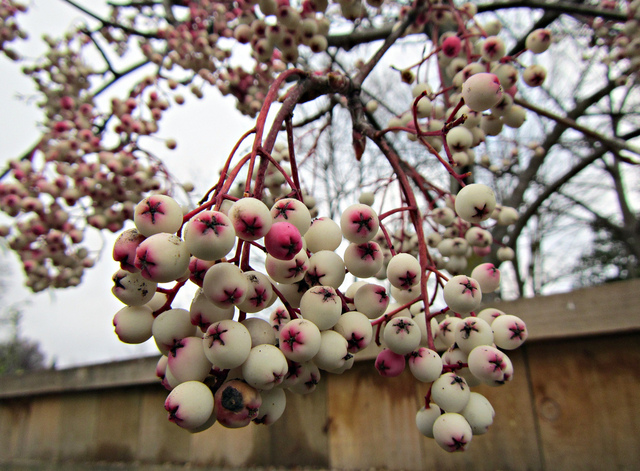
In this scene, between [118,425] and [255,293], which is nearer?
[255,293]

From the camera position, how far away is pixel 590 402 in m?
0.95

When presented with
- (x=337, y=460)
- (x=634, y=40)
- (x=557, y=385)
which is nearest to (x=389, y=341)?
(x=557, y=385)

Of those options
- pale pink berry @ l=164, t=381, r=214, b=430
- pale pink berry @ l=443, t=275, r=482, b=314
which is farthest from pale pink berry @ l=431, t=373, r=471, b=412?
pale pink berry @ l=164, t=381, r=214, b=430

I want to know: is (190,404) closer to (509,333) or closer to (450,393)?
(450,393)

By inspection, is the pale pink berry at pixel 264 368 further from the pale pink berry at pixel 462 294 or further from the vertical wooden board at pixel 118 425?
the vertical wooden board at pixel 118 425

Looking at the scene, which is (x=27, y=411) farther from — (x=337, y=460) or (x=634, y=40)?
(x=634, y=40)

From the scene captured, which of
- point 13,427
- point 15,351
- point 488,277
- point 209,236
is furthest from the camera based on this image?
point 15,351

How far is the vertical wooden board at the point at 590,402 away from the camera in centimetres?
90

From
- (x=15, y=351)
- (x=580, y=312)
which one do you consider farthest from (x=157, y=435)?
(x=15, y=351)

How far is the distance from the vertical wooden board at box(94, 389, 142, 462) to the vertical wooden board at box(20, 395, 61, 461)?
0.28 meters

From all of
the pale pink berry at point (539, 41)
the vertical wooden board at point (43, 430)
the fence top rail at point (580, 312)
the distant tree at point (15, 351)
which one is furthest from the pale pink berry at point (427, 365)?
the distant tree at point (15, 351)

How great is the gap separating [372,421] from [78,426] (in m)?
1.34

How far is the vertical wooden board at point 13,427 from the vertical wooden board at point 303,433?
1316mm

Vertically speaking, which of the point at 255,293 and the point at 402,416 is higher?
the point at 255,293
